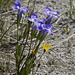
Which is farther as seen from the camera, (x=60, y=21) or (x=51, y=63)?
(x=60, y=21)

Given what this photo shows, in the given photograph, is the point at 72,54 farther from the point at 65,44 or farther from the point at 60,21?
the point at 60,21

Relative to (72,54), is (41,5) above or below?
above

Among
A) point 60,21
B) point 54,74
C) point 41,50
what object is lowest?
point 54,74

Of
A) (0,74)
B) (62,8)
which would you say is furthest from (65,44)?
(62,8)

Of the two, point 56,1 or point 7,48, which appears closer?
point 7,48

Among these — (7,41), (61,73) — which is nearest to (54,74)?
(61,73)

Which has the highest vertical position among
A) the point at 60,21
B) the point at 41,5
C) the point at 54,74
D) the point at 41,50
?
the point at 41,5

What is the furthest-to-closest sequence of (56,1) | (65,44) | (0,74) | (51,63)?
(56,1) → (65,44) → (51,63) → (0,74)

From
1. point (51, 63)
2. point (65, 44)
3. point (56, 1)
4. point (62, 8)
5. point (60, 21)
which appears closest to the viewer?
point (51, 63)

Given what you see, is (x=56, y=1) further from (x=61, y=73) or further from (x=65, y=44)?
(x=61, y=73)
